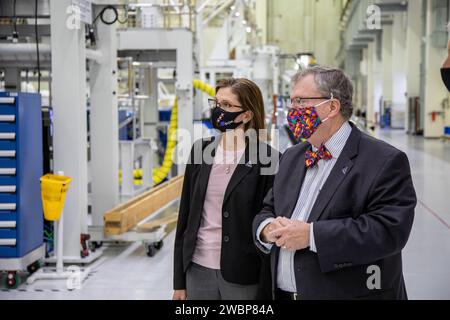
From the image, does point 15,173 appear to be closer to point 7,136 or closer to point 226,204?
point 7,136

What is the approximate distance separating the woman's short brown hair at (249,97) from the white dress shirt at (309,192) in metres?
0.58

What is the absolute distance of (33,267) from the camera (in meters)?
5.46

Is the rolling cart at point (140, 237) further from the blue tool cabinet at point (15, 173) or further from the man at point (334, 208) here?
the man at point (334, 208)

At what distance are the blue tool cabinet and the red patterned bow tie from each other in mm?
3343

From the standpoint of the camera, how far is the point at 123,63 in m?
9.52

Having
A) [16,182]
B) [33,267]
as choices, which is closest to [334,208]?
[16,182]

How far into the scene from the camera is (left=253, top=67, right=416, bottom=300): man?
78.2 inches

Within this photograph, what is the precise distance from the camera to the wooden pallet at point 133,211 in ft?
20.2

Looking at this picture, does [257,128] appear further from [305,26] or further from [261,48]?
[305,26]

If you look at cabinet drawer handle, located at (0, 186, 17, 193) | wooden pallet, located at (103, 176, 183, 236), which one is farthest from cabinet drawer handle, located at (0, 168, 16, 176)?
wooden pallet, located at (103, 176, 183, 236)

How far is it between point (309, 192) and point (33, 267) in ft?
13.0

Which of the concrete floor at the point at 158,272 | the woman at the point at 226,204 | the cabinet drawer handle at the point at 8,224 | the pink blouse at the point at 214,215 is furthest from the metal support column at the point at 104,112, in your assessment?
the pink blouse at the point at 214,215

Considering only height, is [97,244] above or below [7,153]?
below

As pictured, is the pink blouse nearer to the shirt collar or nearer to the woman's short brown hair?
the woman's short brown hair
